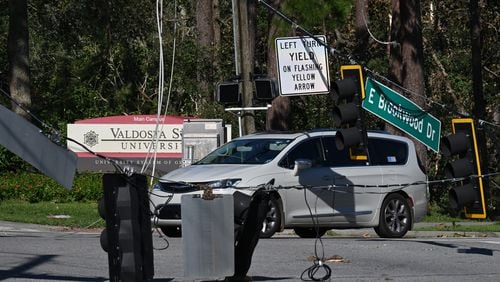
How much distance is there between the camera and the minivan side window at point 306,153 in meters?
17.6

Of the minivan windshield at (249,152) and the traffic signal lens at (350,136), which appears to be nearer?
the traffic signal lens at (350,136)

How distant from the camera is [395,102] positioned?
15.1 m

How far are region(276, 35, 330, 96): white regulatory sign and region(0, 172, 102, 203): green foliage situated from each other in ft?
32.6

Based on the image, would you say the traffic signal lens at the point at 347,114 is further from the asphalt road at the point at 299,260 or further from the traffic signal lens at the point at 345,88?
the asphalt road at the point at 299,260

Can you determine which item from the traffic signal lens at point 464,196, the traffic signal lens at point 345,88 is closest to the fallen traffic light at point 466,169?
the traffic signal lens at point 464,196

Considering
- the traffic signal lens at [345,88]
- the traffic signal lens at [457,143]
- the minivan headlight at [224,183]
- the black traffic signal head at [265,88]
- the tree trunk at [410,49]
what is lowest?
the minivan headlight at [224,183]

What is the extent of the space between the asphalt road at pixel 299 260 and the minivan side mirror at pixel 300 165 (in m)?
1.14

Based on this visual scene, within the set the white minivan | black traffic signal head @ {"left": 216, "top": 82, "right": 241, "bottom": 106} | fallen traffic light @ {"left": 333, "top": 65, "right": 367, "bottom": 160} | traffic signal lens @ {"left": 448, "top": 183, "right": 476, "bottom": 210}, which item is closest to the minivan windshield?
the white minivan

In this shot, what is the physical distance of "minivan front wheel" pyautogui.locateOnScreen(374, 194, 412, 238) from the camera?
1825 cm

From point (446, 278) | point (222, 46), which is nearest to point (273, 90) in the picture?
point (446, 278)

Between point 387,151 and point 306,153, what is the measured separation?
5.82 feet

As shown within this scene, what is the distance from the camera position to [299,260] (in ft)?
46.3

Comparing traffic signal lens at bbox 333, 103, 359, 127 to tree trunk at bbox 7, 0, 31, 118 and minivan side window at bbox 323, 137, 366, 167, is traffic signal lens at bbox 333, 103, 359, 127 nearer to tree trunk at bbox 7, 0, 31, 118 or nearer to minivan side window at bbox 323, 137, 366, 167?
minivan side window at bbox 323, 137, 366, 167

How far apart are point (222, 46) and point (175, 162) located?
337 inches
